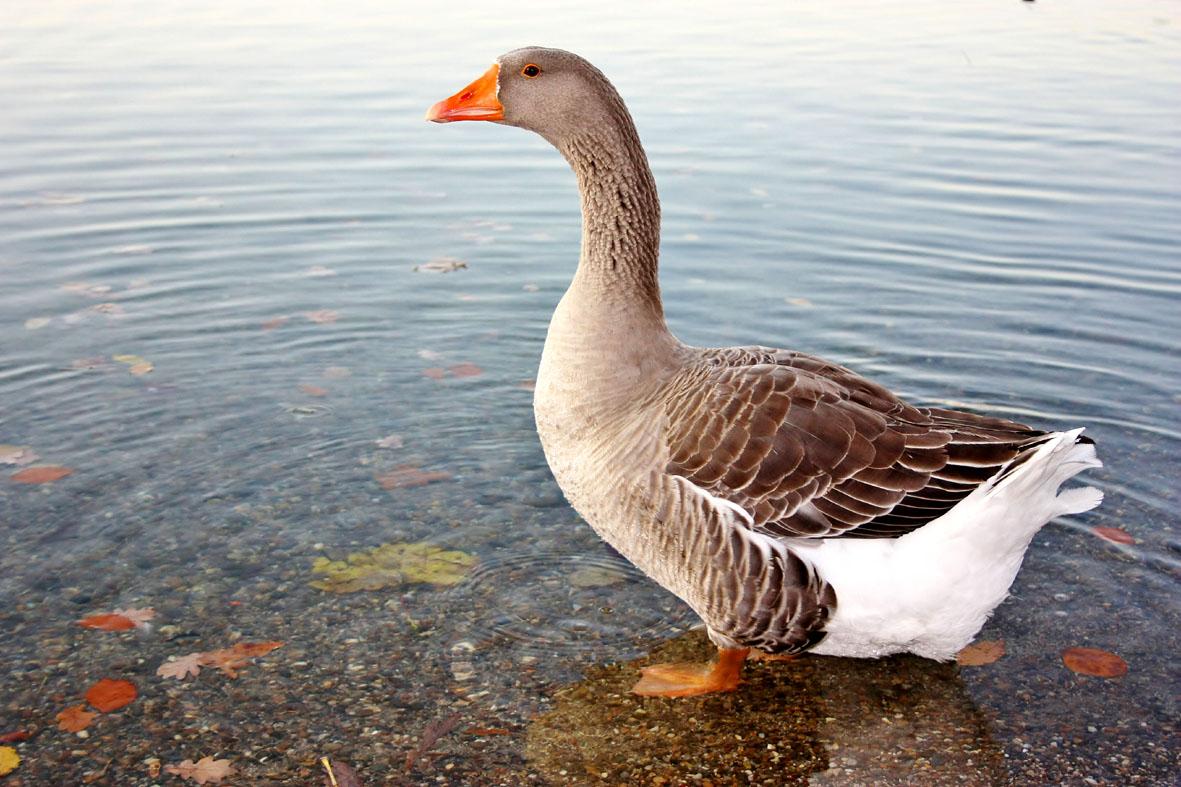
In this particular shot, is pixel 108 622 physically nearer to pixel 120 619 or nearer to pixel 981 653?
pixel 120 619

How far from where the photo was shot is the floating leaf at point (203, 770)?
3902 millimetres

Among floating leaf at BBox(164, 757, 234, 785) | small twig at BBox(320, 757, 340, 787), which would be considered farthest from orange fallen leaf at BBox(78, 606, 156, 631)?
small twig at BBox(320, 757, 340, 787)

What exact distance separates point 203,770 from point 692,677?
1.89 metres

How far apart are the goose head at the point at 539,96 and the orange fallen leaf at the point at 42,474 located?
283 centimetres

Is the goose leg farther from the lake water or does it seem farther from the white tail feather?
the white tail feather

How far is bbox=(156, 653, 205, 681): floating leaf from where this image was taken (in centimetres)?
446

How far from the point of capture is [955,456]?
4.29 m

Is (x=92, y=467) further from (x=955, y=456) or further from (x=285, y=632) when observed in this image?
(x=955, y=456)

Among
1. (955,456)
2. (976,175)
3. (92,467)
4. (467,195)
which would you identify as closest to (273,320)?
(92,467)

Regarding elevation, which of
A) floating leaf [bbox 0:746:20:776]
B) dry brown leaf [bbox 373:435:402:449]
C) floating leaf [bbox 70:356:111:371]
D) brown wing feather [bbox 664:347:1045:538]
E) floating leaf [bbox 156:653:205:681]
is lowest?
floating leaf [bbox 0:746:20:776]

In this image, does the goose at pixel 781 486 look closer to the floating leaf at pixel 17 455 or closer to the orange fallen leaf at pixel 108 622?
the orange fallen leaf at pixel 108 622

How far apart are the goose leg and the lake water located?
0.08 metres

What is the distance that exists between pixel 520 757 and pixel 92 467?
10.4ft

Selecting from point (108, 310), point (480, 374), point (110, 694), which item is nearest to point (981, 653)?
point (110, 694)
